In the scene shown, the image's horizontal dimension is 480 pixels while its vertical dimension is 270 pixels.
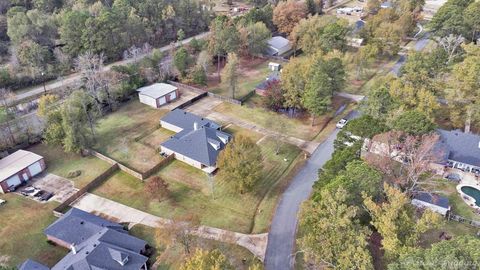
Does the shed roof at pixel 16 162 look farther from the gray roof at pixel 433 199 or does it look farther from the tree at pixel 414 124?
the gray roof at pixel 433 199

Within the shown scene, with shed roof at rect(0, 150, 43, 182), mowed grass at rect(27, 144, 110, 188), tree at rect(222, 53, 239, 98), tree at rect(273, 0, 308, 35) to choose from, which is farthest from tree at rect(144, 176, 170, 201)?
tree at rect(273, 0, 308, 35)

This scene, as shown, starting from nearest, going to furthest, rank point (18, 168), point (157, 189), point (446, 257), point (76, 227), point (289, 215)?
1. point (446, 257)
2. point (76, 227)
3. point (289, 215)
4. point (157, 189)
5. point (18, 168)

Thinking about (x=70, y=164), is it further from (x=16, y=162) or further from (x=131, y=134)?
(x=131, y=134)

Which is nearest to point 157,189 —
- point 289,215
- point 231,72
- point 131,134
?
point 289,215

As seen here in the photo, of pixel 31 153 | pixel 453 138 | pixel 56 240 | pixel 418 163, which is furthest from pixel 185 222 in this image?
pixel 453 138

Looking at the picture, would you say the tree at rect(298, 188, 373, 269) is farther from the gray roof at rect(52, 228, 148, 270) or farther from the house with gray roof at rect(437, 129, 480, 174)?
the house with gray roof at rect(437, 129, 480, 174)

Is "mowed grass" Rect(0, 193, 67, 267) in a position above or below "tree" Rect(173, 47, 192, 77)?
below

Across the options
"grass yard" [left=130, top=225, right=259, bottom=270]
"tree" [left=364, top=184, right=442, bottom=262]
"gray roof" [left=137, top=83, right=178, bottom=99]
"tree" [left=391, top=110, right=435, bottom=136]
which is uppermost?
"tree" [left=391, top=110, right=435, bottom=136]
